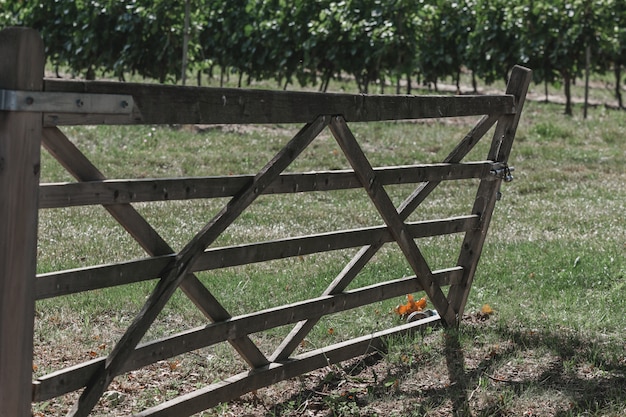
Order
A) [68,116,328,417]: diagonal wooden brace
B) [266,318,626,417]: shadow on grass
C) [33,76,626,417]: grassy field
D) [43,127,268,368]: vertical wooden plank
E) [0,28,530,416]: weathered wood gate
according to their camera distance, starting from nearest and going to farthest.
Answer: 1. [0,28,530,416]: weathered wood gate
2. [43,127,268,368]: vertical wooden plank
3. [68,116,328,417]: diagonal wooden brace
4. [266,318,626,417]: shadow on grass
5. [33,76,626,417]: grassy field

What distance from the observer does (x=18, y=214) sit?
298cm

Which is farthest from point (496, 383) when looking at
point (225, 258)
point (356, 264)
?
point (225, 258)

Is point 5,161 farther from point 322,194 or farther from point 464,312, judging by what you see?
point 322,194

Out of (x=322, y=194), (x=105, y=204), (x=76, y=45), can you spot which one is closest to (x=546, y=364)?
(x=105, y=204)

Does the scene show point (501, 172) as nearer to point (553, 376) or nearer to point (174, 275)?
point (553, 376)

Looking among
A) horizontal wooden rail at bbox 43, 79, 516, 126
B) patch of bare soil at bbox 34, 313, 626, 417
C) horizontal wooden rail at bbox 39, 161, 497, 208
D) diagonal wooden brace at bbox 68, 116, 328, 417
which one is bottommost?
patch of bare soil at bbox 34, 313, 626, 417

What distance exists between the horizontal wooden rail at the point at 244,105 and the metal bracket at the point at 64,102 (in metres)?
0.03

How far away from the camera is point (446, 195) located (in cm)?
1055

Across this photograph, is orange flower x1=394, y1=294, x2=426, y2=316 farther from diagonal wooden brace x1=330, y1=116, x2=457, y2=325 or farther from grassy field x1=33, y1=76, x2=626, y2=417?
diagonal wooden brace x1=330, y1=116, x2=457, y2=325

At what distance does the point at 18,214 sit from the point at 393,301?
382cm

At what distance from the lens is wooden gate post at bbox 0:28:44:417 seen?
290cm

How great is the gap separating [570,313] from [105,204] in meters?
3.76

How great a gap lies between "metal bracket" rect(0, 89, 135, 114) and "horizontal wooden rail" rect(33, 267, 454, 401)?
102 centimetres

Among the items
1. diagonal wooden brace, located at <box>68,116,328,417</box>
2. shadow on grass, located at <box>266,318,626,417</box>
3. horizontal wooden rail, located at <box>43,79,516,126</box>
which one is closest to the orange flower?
shadow on grass, located at <box>266,318,626,417</box>
